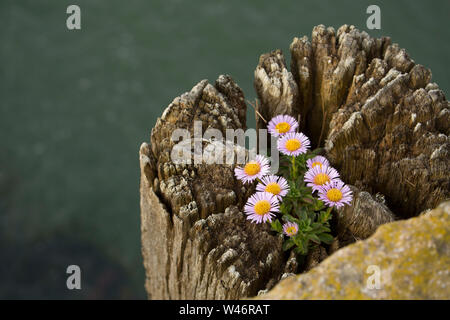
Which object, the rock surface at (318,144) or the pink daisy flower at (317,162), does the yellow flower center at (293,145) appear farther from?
the rock surface at (318,144)

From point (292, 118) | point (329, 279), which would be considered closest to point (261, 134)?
point (292, 118)

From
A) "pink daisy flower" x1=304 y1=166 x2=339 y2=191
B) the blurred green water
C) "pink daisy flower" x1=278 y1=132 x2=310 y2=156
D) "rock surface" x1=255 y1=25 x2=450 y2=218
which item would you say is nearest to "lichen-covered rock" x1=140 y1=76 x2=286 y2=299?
"pink daisy flower" x1=278 y1=132 x2=310 y2=156

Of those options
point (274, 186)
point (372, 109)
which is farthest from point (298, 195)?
point (372, 109)

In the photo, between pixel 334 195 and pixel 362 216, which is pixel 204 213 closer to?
pixel 334 195

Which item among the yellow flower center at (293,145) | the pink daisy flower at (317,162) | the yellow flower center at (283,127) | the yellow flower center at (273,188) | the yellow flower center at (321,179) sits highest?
the yellow flower center at (283,127)

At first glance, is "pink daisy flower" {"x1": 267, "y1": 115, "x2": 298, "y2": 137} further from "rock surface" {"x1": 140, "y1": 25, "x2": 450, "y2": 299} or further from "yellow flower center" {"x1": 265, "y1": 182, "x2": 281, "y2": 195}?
"yellow flower center" {"x1": 265, "y1": 182, "x2": 281, "y2": 195}

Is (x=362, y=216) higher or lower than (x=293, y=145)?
lower

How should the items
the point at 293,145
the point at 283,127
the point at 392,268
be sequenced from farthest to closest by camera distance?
the point at 283,127, the point at 293,145, the point at 392,268

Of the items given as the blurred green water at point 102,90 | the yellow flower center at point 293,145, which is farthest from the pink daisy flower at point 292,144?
the blurred green water at point 102,90
